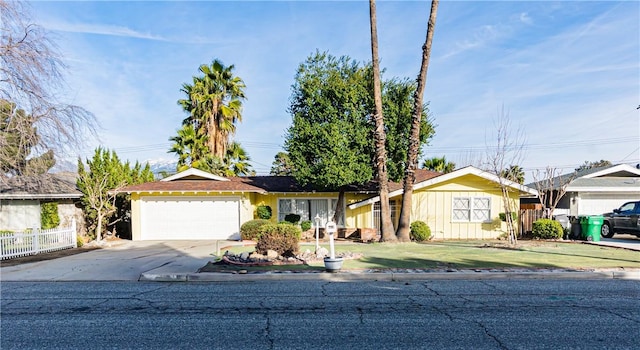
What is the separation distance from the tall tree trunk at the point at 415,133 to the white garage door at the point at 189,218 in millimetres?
8430

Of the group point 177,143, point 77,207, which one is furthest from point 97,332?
point 177,143

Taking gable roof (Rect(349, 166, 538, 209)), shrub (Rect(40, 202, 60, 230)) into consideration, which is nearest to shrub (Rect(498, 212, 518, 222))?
gable roof (Rect(349, 166, 538, 209))

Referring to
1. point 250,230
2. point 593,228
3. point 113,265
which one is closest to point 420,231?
point 593,228

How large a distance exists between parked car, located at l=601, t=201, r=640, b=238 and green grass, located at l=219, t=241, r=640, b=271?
445 cm

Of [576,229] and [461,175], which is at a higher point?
[461,175]

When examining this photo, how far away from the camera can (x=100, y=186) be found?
704 inches

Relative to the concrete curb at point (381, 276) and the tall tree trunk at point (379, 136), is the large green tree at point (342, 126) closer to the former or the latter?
the tall tree trunk at point (379, 136)

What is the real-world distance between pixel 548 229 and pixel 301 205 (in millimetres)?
11812

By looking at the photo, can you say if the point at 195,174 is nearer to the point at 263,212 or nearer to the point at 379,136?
the point at 263,212

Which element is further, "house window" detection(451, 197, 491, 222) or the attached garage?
the attached garage

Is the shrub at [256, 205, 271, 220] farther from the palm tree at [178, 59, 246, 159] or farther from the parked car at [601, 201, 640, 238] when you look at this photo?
the parked car at [601, 201, 640, 238]

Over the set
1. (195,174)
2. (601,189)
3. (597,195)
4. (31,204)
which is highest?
(195,174)

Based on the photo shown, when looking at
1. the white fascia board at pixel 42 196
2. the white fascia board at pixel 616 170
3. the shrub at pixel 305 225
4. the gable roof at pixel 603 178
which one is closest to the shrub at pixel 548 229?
the gable roof at pixel 603 178

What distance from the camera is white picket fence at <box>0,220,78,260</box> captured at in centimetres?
1294
